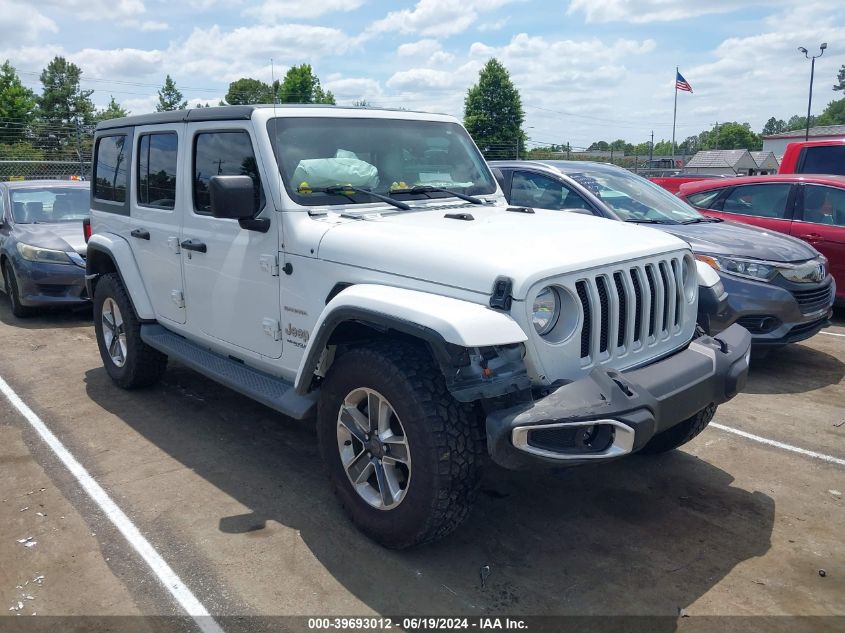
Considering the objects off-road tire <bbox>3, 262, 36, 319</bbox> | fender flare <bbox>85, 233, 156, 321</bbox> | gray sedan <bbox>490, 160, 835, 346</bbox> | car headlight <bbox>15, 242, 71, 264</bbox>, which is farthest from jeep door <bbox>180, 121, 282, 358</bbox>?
off-road tire <bbox>3, 262, 36, 319</bbox>

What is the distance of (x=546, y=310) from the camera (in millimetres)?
3031

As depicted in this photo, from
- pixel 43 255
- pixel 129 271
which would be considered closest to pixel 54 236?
pixel 43 255

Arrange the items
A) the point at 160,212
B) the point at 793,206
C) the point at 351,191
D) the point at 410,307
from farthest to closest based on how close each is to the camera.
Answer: the point at 793,206, the point at 160,212, the point at 351,191, the point at 410,307

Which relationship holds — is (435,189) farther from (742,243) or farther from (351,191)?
(742,243)

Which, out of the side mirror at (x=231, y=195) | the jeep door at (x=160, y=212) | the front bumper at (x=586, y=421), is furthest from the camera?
the jeep door at (x=160, y=212)

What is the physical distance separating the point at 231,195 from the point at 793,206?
6714mm

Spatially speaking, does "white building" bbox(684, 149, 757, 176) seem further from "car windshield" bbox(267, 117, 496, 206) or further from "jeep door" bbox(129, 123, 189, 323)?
"jeep door" bbox(129, 123, 189, 323)

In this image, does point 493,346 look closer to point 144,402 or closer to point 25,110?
point 144,402

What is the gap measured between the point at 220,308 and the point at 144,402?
62.4 inches

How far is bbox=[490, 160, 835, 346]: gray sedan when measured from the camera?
579cm

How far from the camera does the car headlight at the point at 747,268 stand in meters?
5.89

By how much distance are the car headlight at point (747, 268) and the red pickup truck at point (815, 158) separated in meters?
4.19

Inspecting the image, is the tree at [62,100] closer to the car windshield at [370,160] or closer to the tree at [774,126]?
the car windshield at [370,160]

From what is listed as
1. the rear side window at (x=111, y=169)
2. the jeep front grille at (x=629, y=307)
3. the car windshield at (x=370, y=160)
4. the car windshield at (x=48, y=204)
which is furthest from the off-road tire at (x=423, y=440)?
the car windshield at (x=48, y=204)
